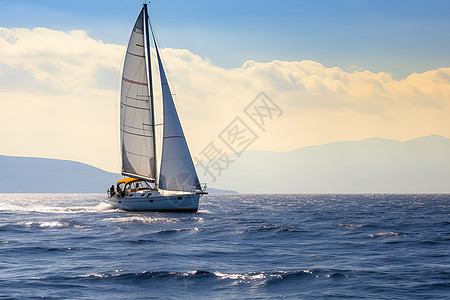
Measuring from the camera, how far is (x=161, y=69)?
1879 inches

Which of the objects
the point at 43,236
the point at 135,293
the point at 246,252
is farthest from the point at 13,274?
the point at 43,236

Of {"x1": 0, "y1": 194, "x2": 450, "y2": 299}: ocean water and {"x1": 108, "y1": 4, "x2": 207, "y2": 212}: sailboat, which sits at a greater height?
{"x1": 108, "y1": 4, "x2": 207, "y2": 212}: sailboat

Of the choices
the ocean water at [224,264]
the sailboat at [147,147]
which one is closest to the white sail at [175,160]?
the sailboat at [147,147]

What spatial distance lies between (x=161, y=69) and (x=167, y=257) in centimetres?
3039

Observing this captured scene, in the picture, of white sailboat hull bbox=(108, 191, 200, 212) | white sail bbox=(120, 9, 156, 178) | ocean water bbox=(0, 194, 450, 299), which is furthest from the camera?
white sail bbox=(120, 9, 156, 178)

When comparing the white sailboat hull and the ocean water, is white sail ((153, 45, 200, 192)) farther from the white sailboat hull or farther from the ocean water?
Result: the ocean water

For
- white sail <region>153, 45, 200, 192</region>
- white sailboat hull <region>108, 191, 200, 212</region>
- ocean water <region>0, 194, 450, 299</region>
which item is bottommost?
ocean water <region>0, 194, 450, 299</region>

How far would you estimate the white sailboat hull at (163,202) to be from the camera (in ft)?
148

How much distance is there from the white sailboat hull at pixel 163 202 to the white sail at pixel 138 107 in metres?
4.67

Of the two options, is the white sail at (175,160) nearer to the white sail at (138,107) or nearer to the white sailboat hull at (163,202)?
the white sailboat hull at (163,202)

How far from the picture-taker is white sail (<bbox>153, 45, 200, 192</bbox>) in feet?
149

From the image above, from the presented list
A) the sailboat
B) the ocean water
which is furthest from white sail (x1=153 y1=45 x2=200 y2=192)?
the ocean water

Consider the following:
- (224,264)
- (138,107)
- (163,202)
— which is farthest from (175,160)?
(224,264)

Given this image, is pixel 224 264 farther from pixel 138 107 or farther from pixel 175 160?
pixel 138 107
